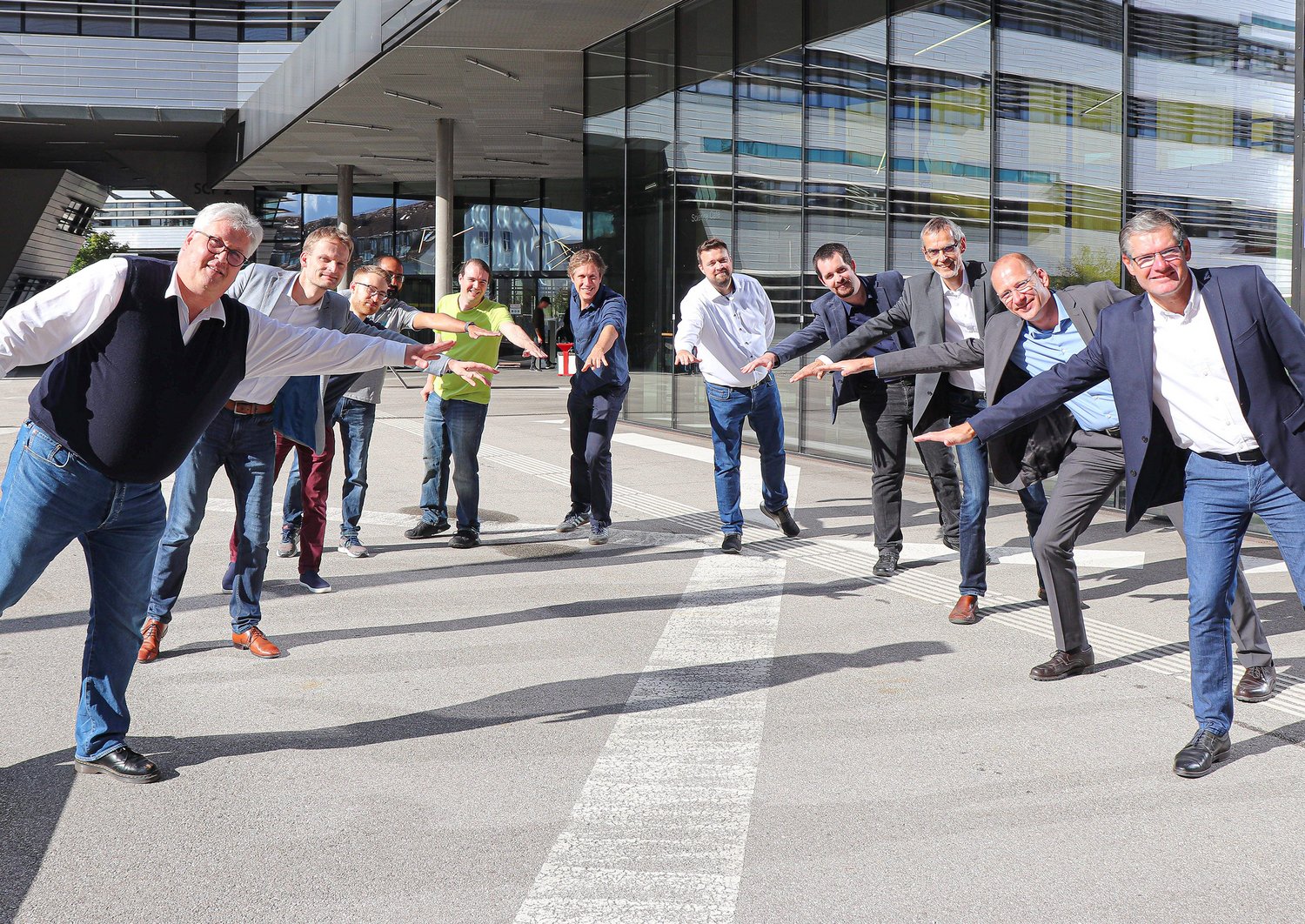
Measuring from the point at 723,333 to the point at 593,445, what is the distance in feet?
3.93

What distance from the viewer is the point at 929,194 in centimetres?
1209

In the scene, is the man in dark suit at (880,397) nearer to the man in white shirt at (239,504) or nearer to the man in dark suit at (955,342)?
the man in dark suit at (955,342)

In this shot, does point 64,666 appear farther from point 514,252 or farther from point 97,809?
→ point 514,252

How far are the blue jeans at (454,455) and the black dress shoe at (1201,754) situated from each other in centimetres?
513

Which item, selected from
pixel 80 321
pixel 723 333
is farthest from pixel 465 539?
pixel 80 321

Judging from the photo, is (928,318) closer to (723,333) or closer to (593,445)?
(723,333)

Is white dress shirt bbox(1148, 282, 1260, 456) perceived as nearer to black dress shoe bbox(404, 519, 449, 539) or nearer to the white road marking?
the white road marking

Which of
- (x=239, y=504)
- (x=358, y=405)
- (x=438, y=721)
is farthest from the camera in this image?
(x=358, y=405)

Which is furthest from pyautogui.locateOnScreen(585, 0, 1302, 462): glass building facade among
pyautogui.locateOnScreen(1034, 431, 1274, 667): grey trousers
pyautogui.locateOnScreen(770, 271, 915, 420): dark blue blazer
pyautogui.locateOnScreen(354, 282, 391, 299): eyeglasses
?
pyautogui.locateOnScreen(354, 282, 391, 299): eyeglasses

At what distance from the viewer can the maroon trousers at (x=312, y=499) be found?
7.02m

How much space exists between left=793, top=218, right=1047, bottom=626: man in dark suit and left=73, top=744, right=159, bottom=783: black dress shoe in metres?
3.79

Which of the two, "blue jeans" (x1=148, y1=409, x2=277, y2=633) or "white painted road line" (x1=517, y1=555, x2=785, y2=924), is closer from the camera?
"white painted road line" (x1=517, y1=555, x2=785, y2=924)

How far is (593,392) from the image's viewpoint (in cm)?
888

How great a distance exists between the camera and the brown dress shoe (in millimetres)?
4980
